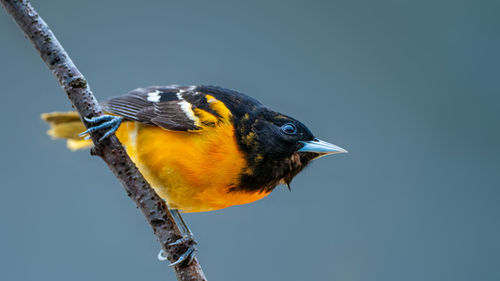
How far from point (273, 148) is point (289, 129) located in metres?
0.10

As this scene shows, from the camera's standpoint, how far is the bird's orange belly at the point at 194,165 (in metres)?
1.81

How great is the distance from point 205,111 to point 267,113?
248mm

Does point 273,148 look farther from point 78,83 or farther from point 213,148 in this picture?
point 78,83

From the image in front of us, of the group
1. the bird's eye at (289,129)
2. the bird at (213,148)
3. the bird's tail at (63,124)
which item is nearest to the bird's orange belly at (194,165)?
the bird at (213,148)

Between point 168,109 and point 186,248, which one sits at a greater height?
point 168,109

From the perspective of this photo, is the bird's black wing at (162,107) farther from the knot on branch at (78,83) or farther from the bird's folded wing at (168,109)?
the knot on branch at (78,83)

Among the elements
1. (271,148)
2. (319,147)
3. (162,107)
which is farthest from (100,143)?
(319,147)

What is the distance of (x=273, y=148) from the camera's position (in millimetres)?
1886

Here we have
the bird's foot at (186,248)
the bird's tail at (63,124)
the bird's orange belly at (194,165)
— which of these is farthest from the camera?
the bird's tail at (63,124)

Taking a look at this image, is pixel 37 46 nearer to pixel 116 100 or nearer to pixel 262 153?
pixel 116 100

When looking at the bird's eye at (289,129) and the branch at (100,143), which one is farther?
the bird's eye at (289,129)

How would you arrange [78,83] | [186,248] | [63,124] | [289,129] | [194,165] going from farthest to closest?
[63,124]
[289,129]
[194,165]
[186,248]
[78,83]

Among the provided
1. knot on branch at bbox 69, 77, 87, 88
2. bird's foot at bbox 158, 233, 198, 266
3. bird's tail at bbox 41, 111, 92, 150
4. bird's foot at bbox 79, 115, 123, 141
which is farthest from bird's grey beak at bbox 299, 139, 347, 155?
bird's tail at bbox 41, 111, 92, 150

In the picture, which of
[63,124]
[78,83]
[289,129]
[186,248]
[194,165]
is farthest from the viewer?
Result: [63,124]
